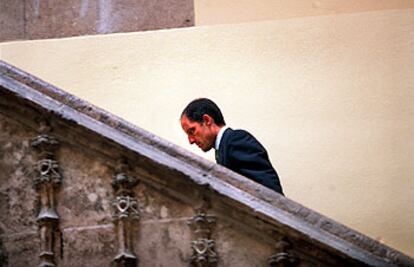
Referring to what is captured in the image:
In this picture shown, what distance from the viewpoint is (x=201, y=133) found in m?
6.78

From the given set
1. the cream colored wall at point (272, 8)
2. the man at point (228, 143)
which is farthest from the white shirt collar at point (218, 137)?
the cream colored wall at point (272, 8)

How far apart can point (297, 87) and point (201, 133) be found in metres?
1.26

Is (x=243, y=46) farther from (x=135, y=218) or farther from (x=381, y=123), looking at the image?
(x=135, y=218)

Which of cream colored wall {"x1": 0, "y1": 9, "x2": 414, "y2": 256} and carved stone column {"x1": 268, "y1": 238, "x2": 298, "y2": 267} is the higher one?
cream colored wall {"x1": 0, "y1": 9, "x2": 414, "y2": 256}

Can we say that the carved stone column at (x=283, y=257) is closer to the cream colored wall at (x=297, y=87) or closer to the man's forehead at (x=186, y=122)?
the man's forehead at (x=186, y=122)

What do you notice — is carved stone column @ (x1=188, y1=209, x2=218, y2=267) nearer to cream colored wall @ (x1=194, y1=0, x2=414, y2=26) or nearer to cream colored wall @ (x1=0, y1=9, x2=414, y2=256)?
cream colored wall @ (x1=0, y1=9, x2=414, y2=256)

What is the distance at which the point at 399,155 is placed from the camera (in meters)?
7.68

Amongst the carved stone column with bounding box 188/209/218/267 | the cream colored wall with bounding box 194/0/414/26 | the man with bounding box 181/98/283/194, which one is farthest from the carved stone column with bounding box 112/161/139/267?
the cream colored wall with bounding box 194/0/414/26

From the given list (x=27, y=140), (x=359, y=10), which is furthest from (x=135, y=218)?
(x=359, y=10)

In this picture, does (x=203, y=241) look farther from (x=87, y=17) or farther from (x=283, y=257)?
(x=87, y=17)

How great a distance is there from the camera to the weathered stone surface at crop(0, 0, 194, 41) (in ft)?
27.1

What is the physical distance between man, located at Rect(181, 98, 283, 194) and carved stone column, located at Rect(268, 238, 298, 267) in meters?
0.82

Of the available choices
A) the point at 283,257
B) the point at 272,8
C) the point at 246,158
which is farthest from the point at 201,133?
the point at 272,8

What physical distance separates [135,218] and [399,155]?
2449mm
